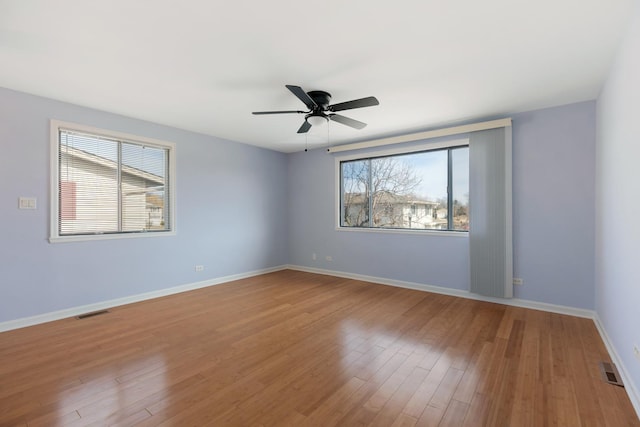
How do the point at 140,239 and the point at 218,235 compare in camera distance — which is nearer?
the point at 140,239

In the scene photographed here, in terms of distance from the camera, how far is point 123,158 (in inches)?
161

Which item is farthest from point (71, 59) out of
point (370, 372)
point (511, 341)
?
point (511, 341)

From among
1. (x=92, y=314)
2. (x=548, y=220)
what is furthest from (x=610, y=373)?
(x=92, y=314)

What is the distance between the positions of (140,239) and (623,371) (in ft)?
17.7

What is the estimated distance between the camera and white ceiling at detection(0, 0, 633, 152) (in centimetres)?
193

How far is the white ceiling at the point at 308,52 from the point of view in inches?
75.8

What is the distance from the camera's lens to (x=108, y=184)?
396 centimetres

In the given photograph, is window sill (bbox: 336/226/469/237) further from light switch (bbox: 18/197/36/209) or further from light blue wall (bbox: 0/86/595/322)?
light switch (bbox: 18/197/36/209)

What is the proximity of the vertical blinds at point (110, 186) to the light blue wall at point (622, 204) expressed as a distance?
207 inches

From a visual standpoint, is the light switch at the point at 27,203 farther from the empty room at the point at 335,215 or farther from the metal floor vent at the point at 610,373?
the metal floor vent at the point at 610,373

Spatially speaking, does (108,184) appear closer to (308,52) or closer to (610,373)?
(308,52)

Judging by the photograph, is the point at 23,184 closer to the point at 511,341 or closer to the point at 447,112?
the point at 447,112

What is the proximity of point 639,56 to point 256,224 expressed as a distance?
17.8 ft

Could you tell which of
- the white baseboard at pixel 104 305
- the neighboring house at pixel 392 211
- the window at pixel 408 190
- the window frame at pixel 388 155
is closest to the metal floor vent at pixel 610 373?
the window frame at pixel 388 155
